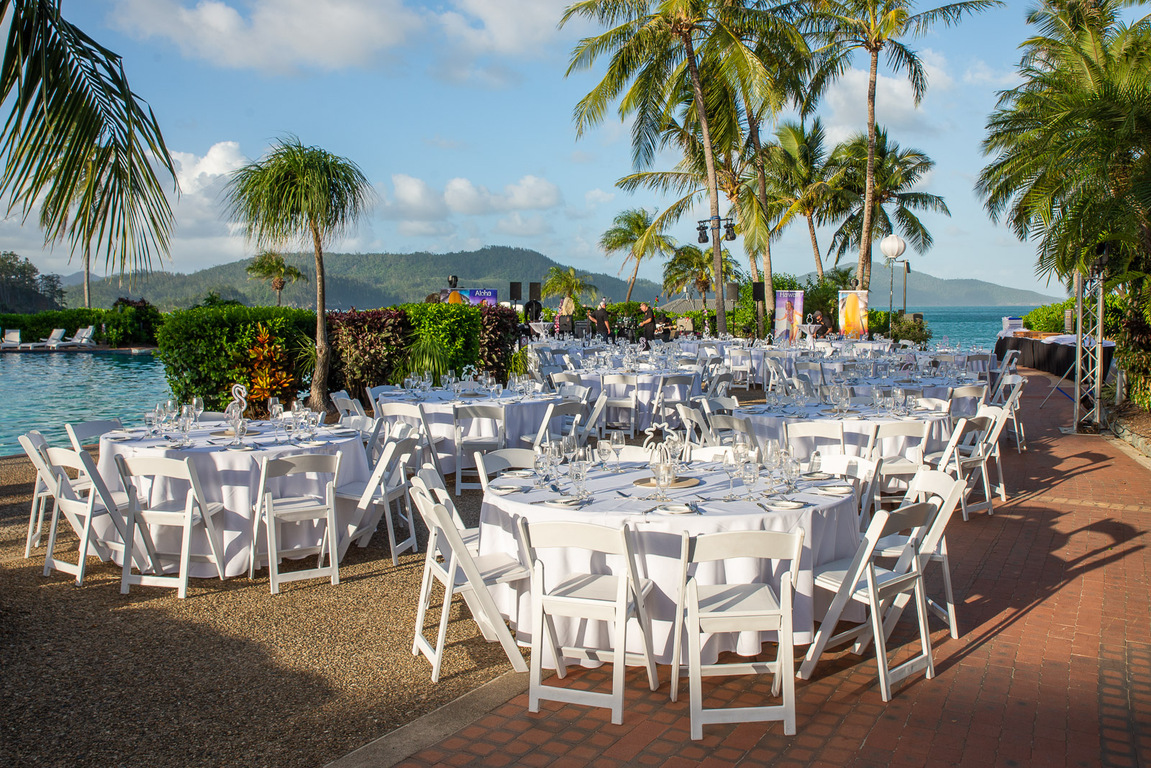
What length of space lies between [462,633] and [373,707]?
35.4 inches

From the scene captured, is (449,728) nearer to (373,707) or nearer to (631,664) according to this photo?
(373,707)

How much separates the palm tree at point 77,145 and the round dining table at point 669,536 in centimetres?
198

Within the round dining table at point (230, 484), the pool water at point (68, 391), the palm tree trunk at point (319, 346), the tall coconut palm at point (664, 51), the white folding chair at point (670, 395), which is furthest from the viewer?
the tall coconut palm at point (664, 51)

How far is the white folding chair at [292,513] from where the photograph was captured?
5.03 meters

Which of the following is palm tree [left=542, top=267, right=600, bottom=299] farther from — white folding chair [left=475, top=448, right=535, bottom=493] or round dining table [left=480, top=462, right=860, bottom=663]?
round dining table [left=480, top=462, right=860, bottom=663]

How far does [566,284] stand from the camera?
157 ft

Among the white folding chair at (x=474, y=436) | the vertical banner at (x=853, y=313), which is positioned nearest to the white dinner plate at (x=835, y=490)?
the white folding chair at (x=474, y=436)

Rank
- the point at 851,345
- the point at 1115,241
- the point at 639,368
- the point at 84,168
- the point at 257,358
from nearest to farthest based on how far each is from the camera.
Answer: the point at 84,168, the point at 1115,241, the point at 257,358, the point at 639,368, the point at 851,345

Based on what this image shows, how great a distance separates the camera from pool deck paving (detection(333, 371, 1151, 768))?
3043mm

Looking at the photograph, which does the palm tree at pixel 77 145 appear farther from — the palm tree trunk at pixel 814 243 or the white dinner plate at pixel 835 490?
Answer: the palm tree trunk at pixel 814 243

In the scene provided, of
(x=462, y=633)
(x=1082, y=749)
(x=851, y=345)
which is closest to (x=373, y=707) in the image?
(x=462, y=633)

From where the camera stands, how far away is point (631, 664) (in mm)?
3697

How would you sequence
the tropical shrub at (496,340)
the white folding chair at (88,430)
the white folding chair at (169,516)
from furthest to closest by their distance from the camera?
the tropical shrub at (496,340)
the white folding chair at (88,430)
the white folding chair at (169,516)

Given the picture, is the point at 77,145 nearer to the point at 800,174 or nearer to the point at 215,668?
the point at 215,668
